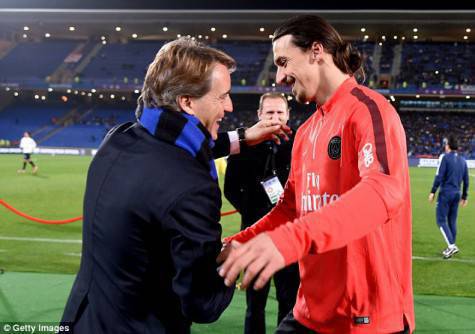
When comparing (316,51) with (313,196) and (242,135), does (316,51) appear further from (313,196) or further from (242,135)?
(242,135)

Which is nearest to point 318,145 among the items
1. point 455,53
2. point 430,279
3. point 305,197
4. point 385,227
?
point 305,197

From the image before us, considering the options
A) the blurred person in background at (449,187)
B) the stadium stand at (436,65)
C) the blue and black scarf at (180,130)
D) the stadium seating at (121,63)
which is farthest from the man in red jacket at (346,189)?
the stadium seating at (121,63)

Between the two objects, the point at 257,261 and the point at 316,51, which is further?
the point at 316,51

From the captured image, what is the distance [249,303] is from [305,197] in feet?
7.87

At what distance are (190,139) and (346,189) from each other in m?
0.64

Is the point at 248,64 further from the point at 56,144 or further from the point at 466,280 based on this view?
the point at 466,280

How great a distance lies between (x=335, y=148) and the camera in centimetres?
198

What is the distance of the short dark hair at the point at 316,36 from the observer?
205 cm

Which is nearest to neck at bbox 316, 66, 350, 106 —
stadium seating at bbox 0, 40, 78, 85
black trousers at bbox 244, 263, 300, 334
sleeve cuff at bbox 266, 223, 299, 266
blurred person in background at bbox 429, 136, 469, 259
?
sleeve cuff at bbox 266, 223, 299, 266

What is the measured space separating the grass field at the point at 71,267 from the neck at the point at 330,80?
132 inches

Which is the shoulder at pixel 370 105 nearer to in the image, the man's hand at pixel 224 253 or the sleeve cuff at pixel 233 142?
the man's hand at pixel 224 253

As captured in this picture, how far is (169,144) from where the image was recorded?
1684 mm

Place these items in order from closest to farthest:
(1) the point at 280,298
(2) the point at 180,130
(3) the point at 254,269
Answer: (3) the point at 254,269
(2) the point at 180,130
(1) the point at 280,298

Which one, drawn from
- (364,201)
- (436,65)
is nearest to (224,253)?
(364,201)
